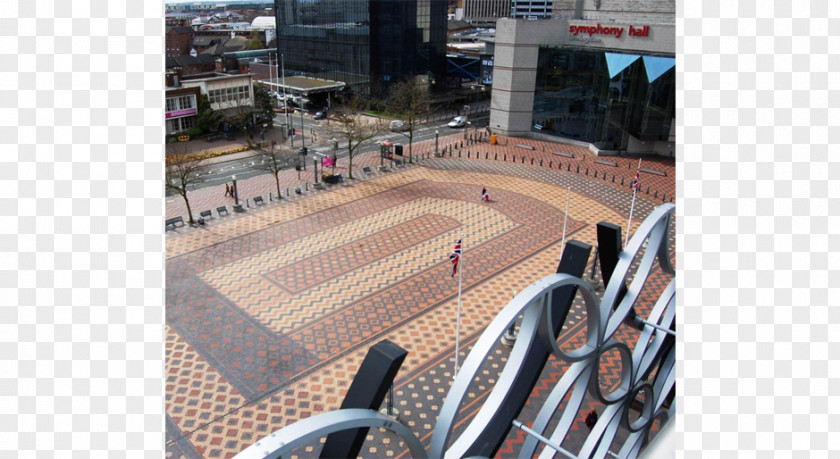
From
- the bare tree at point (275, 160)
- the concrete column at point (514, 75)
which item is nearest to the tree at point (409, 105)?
the concrete column at point (514, 75)

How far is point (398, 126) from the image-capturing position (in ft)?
157

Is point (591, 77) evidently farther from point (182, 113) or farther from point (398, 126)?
point (182, 113)

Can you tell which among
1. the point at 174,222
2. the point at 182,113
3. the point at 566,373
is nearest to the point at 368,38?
the point at 182,113

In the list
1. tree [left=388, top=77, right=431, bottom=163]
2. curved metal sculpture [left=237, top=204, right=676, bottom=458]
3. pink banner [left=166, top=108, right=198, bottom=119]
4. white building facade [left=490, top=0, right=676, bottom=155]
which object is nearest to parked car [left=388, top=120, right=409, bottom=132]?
tree [left=388, top=77, right=431, bottom=163]

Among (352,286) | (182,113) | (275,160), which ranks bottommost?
(352,286)

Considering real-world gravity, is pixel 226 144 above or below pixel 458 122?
below

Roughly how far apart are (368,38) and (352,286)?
41.7 m

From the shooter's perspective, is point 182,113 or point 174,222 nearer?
point 174,222

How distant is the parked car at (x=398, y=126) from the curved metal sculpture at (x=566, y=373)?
1518 inches

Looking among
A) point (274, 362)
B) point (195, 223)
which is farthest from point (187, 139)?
point (274, 362)

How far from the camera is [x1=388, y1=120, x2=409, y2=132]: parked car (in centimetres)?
4642

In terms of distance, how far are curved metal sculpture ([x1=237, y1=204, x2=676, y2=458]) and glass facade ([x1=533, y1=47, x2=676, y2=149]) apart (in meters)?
31.7

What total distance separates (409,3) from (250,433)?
5057 cm

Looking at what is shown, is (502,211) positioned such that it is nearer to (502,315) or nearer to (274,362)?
(274,362)
